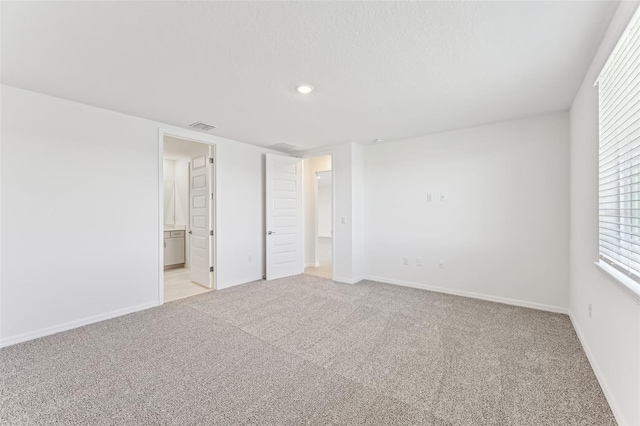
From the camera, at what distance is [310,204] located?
6.15 meters

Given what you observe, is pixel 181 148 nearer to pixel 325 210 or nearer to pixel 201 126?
pixel 201 126

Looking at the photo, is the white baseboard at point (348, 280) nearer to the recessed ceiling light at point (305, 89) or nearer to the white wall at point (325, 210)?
the recessed ceiling light at point (305, 89)

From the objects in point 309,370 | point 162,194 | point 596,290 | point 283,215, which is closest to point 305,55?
point 309,370

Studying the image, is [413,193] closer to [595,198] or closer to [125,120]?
[595,198]

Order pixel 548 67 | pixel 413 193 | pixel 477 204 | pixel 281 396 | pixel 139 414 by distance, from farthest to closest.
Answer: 1. pixel 413 193
2. pixel 477 204
3. pixel 548 67
4. pixel 281 396
5. pixel 139 414

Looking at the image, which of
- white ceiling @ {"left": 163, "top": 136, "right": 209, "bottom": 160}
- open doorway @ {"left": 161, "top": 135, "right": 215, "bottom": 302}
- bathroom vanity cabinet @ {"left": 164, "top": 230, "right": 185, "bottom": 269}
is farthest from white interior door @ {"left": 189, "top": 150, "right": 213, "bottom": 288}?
bathroom vanity cabinet @ {"left": 164, "top": 230, "right": 185, "bottom": 269}

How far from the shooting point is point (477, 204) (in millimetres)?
3799

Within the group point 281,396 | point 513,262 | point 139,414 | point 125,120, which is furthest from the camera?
point 513,262

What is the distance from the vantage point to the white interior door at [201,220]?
173 inches

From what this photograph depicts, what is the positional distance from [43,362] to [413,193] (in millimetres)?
4688

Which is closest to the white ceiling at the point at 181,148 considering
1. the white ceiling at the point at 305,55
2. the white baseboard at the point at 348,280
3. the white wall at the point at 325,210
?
the white ceiling at the point at 305,55

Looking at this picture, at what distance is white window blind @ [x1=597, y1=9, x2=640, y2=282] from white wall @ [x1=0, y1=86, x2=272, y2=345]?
443cm

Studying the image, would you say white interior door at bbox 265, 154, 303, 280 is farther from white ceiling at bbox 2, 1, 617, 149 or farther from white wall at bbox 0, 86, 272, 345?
white ceiling at bbox 2, 1, 617, 149

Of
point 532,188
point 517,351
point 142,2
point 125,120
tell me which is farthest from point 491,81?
point 125,120
